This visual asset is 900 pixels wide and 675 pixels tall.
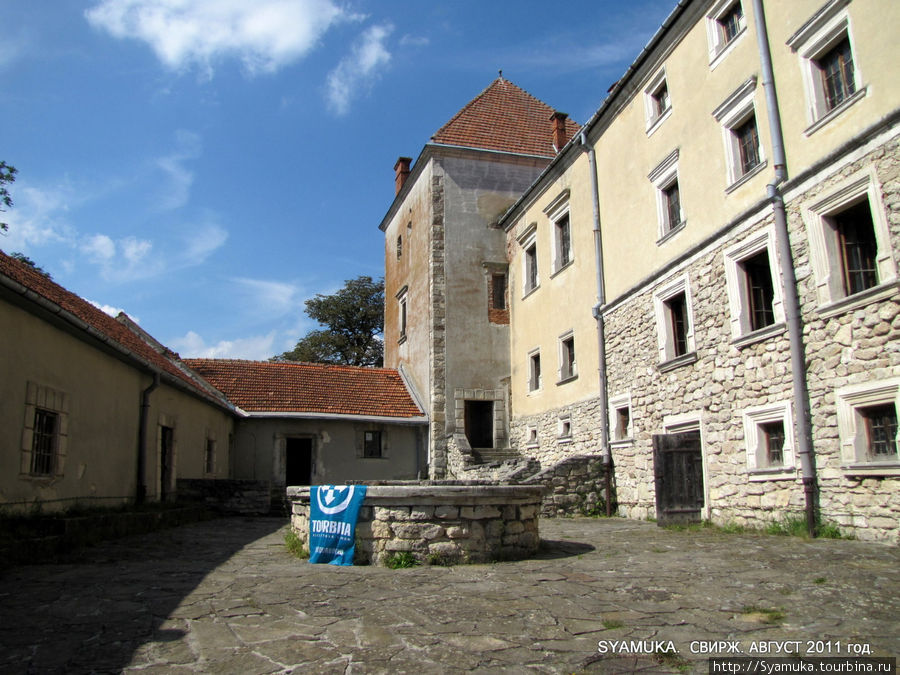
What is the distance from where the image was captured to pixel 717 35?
41.5 ft

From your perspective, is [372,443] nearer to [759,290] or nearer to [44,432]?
[44,432]

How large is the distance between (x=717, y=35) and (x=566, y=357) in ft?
28.7

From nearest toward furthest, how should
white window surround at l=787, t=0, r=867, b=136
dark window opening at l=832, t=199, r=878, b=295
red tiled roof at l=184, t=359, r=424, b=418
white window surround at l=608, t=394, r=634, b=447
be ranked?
dark window opening at l=832, t=199, r=878, b=295 < white window surround at l=787, t=0, r=867, b=136 < white window surround at l=608, t=394, r=634, b=447 < red tiled roof at l=184, t=359, r=424, b=418

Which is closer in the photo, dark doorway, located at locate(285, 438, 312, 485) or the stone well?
the stone well

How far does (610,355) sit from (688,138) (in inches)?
202

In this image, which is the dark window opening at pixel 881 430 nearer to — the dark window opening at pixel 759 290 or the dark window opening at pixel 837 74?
the dark window opening at pixel 759 290

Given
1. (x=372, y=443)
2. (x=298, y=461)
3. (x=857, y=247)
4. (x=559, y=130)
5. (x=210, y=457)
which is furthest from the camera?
(x=559, y=130)

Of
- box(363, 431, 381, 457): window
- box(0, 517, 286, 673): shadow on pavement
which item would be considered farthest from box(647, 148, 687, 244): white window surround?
box(363, 431, 381, 457): window

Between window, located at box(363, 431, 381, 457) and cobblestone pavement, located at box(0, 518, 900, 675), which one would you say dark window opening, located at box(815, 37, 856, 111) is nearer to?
cobblestone pavement, located at box(0, 518, 900, 675)

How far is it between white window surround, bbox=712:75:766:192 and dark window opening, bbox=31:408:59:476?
37.2 ft

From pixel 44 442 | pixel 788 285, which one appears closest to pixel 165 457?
pixel 44 442

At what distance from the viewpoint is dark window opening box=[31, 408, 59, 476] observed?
968cm

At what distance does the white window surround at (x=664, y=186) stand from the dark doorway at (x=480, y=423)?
9.82 m

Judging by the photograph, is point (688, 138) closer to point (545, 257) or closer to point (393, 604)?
point (545, 257)
